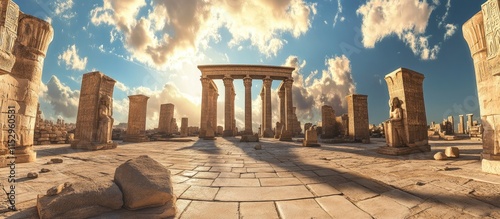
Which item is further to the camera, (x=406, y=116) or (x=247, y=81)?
(x=247, y=81)

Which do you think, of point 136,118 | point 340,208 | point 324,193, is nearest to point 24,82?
point 324,193

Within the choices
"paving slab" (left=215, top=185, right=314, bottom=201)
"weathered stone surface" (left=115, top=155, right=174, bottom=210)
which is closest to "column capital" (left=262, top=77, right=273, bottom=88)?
"paving slab" (left=215, top=185, right=314, bottom=201)

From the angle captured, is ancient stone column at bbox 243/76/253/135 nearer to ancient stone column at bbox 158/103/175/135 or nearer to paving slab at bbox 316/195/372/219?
ancient stone column at bbox 158/103/175/135

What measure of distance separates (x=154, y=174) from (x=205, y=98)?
18.3m

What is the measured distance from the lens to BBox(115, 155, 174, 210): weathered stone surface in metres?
2.05

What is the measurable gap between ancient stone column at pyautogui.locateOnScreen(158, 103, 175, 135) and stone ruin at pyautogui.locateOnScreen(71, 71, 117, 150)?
10.7 metres

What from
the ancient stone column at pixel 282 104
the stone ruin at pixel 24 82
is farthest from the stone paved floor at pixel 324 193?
the ancient stone column at pixel 282 104

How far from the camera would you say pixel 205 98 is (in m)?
20.2

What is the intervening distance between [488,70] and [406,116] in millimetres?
3375

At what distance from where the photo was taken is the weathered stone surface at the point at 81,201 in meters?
1.82

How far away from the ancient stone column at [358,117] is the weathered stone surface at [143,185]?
13.6 metres

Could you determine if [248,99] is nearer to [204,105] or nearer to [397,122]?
[204,105]

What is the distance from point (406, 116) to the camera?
276 inches

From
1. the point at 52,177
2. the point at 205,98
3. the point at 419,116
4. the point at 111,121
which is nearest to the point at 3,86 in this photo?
the point at 52,177
